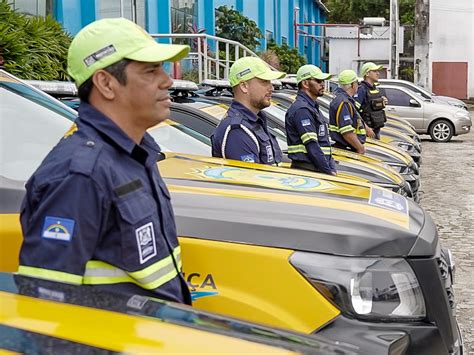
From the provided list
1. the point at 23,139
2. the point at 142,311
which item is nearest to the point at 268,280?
the point at 142,311

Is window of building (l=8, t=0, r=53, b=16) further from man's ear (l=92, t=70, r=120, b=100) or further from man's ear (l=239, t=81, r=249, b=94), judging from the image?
man's ear (l=92, t=70, r=120, b=100)

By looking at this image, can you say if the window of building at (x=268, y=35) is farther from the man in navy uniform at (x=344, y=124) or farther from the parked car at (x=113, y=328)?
the parked car at (x=113, y=328)

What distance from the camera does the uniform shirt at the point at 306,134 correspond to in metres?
6.57

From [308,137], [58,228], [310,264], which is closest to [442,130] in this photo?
[308,137]

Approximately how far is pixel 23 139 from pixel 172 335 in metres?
1.91

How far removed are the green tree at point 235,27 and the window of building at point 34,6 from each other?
8.90 m

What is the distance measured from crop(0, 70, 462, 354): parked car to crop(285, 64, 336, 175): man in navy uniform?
11.7 feet

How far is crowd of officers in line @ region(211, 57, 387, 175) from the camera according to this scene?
4.86m

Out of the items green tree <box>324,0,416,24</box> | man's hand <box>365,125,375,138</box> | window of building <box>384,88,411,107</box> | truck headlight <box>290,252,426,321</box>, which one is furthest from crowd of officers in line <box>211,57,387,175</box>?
green tree <box>324,0,416,24</box>

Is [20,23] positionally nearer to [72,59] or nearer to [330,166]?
[330,166]

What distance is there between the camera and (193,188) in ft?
9.82

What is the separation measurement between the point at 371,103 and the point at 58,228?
10.8 metres

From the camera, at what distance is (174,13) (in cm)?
1842

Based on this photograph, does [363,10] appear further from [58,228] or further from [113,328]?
[113,328]
